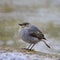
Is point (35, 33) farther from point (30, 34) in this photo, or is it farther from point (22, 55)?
point (22, 55)

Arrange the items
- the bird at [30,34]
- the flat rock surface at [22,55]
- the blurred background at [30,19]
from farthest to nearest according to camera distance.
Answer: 1. the blurred background at [30,19]
2. the bird at [30,34]
3. the flat rock surface at [22,55]

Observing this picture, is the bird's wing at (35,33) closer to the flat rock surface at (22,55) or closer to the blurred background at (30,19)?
the flat rock surface at (22,55)

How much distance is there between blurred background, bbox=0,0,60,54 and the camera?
10.3 meters

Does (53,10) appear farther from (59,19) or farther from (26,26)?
(26,26)

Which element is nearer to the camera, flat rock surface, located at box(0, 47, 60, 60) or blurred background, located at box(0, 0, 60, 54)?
flat rock surface, located at box(0, 47, 60, 60)

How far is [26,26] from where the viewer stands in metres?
6.73

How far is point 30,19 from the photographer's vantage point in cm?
1455

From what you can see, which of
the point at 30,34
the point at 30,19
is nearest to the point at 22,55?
the point at 30,34

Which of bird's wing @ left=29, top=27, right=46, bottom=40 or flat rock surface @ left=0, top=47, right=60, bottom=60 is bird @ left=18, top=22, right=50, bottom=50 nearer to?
bird's wing @ left=29, top=27, right=46, bottom=40

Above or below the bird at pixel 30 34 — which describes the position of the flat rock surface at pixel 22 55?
below

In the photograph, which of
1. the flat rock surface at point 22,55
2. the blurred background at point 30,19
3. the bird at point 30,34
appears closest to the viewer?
the flat rock surface at point 22,55

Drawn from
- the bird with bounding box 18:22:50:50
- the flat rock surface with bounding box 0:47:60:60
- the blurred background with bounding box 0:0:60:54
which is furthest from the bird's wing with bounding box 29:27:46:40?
the blurred background with bounding box 0:0:60:54

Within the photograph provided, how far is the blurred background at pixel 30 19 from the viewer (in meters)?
10.3

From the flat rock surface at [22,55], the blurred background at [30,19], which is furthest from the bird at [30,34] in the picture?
the blurred background at [30,19]
